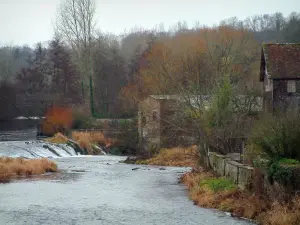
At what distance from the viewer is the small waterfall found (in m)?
40.7

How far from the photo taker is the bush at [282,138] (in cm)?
1709

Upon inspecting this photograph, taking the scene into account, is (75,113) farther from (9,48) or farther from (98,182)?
(9,48)

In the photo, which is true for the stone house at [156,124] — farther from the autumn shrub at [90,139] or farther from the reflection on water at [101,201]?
the reflection on water at [101,201]

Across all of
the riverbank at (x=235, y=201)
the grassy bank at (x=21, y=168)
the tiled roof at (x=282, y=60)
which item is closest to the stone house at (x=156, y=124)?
the tiled roof at (x=282, y=60)

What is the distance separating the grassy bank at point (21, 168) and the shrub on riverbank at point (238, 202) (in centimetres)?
1054

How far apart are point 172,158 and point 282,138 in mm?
24537

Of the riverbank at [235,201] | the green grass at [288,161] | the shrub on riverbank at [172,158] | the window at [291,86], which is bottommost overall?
the shrub on riverbank at [172,158]

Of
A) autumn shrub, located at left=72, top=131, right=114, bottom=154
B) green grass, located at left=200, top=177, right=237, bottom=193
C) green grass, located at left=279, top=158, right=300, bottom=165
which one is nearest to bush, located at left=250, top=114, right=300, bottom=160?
green grass, located at left=279, top=158, right=300, bottom=165

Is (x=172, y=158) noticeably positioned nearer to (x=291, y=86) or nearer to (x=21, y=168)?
(x=291, y=86)

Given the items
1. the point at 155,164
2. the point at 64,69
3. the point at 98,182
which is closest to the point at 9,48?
the point at 64,69

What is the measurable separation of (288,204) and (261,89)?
2708cm

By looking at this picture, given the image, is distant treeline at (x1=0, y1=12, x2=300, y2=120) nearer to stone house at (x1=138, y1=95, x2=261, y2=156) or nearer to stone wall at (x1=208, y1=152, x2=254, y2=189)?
stone house at (x1=138, y1=95, x2=261, y2=156)

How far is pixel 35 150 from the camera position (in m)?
42.7

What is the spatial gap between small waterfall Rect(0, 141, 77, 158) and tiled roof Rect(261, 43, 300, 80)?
1975 cm
